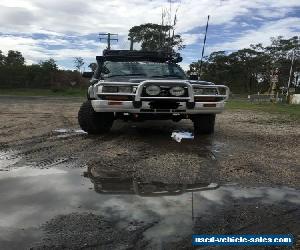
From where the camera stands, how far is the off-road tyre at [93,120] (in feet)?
27.5

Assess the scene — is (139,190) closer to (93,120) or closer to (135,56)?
(93,120)

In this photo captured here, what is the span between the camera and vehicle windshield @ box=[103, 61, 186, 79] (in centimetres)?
898

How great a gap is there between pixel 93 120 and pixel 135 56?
6.57 feet

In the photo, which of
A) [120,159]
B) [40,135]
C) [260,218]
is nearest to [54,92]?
[40,135]

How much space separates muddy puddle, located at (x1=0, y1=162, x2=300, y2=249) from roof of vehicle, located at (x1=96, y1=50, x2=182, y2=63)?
485 cm

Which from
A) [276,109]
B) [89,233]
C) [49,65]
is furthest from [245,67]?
[89,233]

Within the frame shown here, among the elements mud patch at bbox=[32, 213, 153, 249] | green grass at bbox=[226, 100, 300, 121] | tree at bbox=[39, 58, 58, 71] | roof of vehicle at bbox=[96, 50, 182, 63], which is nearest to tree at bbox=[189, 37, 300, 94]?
tree at bbox=[39, 58, 58, 71]

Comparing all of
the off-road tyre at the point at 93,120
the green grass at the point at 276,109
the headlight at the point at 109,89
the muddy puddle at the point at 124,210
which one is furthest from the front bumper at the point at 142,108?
the green grass at the point at 276,109

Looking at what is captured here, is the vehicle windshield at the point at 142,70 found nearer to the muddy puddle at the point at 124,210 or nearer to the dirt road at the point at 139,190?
the dirt road at the point at 139,190

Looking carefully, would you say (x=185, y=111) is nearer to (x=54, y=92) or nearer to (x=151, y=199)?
(x=151, y=199)

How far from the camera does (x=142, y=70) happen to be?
29.9ft

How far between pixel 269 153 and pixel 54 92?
38.6 meters

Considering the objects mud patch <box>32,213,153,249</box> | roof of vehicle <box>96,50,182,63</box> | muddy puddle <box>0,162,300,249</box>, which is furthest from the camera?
roof of vehicle <box>96,50,182,63</box>

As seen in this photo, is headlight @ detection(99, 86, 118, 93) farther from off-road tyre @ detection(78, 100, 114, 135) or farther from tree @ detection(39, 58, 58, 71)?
tree @ detection(39, 58, 58, 71)
